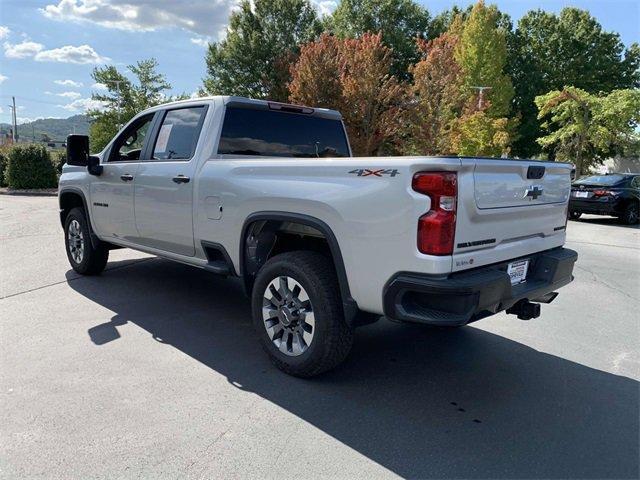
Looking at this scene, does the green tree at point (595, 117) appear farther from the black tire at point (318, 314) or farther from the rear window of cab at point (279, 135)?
the black tire at point (318, 314)

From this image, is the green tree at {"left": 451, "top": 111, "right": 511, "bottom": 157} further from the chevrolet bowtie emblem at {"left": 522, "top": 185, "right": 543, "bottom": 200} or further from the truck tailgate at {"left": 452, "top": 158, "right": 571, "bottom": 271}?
the chevrolet bowtie emblem at {"left": 522, "top": 185, "right": 543, "bottom": 200}

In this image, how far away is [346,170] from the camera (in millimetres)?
3209

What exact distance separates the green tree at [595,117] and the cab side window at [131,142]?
2390 centimetres

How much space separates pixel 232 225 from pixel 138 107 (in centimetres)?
3678

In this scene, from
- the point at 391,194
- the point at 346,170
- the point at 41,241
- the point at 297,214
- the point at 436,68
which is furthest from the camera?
the point at 436,68

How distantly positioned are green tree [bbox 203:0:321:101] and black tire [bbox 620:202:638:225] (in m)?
26.5

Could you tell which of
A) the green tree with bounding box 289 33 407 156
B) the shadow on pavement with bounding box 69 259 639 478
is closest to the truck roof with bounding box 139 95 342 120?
the shadow on pavement with bounding box 69 259 639 478

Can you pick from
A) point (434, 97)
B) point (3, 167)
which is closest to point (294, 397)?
point (434, 97)

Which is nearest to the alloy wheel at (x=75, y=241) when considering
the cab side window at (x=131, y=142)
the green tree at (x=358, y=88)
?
the cab side window at (x=131, y=142)

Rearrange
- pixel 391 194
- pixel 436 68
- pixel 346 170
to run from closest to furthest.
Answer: pixel 391 194, pixel 346 170, pixel 436 68

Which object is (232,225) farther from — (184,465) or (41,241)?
(41,241)

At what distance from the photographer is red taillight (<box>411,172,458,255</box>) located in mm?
2842

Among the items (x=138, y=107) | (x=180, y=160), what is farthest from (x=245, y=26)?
(x=180, y=160)

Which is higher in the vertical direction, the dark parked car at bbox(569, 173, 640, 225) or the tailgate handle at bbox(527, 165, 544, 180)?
the tailgate handle at bbox(527, 165, 544, 180)
